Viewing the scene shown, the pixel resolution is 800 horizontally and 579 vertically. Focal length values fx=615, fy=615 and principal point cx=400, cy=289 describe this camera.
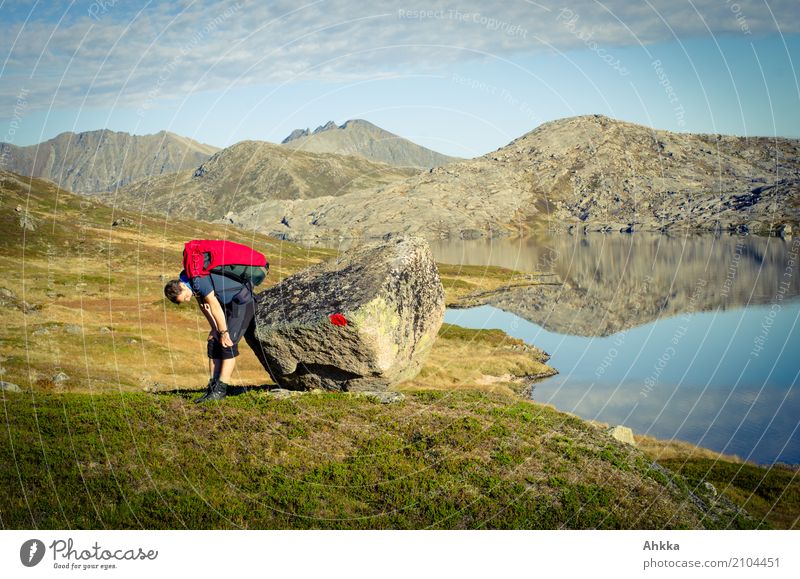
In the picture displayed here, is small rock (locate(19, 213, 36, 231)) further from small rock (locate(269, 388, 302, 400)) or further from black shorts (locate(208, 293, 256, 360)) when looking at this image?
black shorts (locate(208, 293, 256, 360))

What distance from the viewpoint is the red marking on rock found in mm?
23391

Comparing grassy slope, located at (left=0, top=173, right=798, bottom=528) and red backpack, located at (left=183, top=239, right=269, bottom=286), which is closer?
grassy slope, located at (left=0, top=173, right=798, bottom=528)

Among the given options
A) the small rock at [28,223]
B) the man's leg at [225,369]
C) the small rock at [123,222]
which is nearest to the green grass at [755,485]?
the man's leg at [225,369]

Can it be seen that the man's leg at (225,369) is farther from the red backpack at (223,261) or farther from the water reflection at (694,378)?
the water reflection at (694,378)

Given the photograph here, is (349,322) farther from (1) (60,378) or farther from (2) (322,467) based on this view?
(1) (60,378)

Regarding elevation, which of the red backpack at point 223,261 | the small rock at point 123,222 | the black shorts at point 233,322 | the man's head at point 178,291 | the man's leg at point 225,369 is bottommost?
the man's leg at point 225,369

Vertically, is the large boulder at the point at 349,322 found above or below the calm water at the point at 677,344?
above

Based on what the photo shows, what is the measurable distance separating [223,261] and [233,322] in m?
2.77

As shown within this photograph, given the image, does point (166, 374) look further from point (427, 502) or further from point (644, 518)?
point (644, 518)

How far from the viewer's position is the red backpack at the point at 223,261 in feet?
60.5

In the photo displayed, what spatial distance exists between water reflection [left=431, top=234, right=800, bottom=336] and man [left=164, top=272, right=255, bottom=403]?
66847 millimetres

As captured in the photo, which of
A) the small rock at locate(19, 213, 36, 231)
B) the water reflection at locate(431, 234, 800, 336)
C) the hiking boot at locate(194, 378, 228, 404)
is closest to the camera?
the hiking boot at locate(194, 378, 228, 404)

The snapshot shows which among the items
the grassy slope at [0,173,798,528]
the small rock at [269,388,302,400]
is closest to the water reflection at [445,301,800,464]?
the grassy slope at [0,173,798,528]

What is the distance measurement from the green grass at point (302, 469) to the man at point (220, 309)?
121cm
